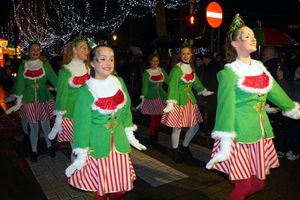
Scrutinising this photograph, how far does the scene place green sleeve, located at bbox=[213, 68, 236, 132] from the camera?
2730mm

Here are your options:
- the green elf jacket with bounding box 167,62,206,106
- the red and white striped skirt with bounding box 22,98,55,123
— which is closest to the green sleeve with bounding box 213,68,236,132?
the green elf jacket with bounding box 167,62,206,106

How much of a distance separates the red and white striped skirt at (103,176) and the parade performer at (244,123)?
86cm

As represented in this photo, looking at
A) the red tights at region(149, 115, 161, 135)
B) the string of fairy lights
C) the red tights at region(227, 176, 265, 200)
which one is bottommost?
the red tights at region(149, 115, 161, 135)

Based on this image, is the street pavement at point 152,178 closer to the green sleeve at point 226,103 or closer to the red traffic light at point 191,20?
the green sleeve at point 226,103

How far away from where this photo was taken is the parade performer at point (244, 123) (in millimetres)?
2740

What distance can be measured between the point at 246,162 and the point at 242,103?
59 centimetres

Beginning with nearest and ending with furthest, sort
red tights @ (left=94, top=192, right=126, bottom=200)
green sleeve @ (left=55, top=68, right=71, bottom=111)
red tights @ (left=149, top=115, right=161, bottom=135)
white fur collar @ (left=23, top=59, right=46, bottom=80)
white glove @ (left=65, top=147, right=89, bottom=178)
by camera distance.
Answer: white glove @ (left=65, top=147, right=89, bottom=178) < red tights @ (left=94, top=192, right=126, bottom=200) < green sleeve @ (left=55, top=68, right=71, bottom=111) < white fur collar @ (left=23, top=59, right=46, bottom=80) < red tights @ (left=149, top=115, right=161, bottom=135)

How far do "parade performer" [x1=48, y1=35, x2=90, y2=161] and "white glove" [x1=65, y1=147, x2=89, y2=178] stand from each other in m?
1.51

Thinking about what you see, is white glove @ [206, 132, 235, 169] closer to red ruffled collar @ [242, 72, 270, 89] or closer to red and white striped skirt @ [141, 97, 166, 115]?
red ruffled collar @ [242, 72, 270, 89]

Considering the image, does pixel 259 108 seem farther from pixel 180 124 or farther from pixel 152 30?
pixel 152 30

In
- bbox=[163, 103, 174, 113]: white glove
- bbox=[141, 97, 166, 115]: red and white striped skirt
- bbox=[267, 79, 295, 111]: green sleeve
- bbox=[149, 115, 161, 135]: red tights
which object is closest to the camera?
bbox=[267, 79, 295, 111]: green sleeve

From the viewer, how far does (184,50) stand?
518 cm

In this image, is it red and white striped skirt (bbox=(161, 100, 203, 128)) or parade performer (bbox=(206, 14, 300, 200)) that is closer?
parade performer (bbox=(206, 14, 300, 200))

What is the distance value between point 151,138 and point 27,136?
2951 millimetres
